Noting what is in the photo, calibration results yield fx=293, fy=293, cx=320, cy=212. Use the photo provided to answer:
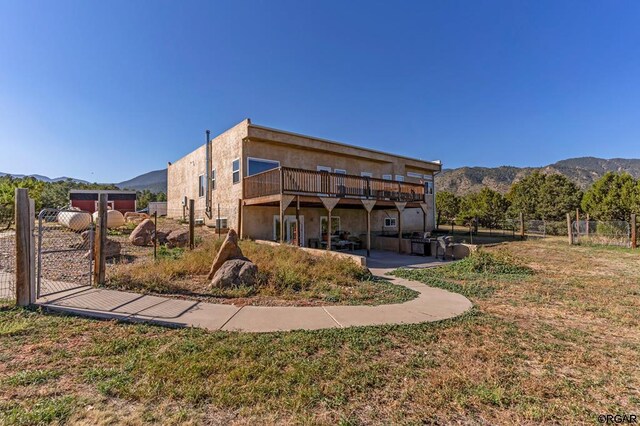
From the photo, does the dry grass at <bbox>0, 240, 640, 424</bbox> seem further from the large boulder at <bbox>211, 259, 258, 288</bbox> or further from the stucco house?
the stucco house

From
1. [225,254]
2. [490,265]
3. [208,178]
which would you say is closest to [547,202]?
[490,265]

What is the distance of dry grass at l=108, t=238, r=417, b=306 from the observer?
6.16 m

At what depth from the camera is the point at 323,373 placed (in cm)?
315

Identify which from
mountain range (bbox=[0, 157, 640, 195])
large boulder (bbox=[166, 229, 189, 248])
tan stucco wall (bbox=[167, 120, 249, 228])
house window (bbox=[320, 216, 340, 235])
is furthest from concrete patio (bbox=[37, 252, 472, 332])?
mountain range (bbox=[0, 157, 640, 195])

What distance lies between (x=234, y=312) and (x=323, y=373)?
2481 mm

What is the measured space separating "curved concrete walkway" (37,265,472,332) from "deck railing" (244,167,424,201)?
23.2ft

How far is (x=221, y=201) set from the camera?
16078 millimetres

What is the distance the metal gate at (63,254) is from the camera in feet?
19.9

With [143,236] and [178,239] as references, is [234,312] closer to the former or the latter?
[178,239]

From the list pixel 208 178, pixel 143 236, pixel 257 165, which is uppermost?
pixel 257 165

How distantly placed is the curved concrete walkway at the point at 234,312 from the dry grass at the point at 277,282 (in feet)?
1.46

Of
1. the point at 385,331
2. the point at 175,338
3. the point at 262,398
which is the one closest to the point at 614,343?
the point at 385,331

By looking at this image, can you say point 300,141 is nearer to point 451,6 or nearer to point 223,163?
point 223,163

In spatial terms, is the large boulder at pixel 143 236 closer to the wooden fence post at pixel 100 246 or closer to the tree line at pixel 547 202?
the wooden fence post at pixel 100 246
